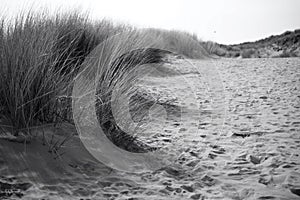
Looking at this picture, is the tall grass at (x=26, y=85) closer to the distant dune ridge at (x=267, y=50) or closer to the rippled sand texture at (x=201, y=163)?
the rippled sand texture at (x=201, y=163)

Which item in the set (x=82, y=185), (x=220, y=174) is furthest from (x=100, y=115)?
(x=220, y=174)

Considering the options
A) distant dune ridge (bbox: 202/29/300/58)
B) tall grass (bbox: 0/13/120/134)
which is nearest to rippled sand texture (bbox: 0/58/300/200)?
tall grass (bbox: 0/13/120/134)

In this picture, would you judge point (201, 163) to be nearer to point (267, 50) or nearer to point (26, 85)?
point (26, 85)

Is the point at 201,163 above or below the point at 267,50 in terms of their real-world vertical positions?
below

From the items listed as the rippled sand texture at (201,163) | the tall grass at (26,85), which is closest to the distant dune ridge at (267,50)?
the rippled sand texture at (201,163)

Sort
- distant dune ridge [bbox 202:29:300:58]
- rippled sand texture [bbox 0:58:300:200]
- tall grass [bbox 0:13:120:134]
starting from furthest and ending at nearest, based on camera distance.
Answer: distant dune ridge [bbox 202:29:300:58]
tall grass [bbox 0:13:120:134]
rippled sand texture [bbox 0:58:300:200]

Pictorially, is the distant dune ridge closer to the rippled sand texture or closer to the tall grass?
the rippled sand texture

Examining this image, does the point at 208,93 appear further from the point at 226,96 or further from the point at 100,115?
the point at 100,115

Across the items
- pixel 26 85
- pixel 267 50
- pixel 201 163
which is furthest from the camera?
pixel 267 50

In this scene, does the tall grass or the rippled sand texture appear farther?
the tall grass

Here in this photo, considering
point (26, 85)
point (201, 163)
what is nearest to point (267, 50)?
point (201, 163)

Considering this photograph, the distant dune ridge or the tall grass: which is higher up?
the distant dune ridge

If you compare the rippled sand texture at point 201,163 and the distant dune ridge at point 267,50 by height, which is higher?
the distant dune ridge at point 267,50

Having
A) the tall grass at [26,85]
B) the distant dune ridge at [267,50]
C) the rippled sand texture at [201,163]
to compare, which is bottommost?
the rippled sand texture at [201,163]
